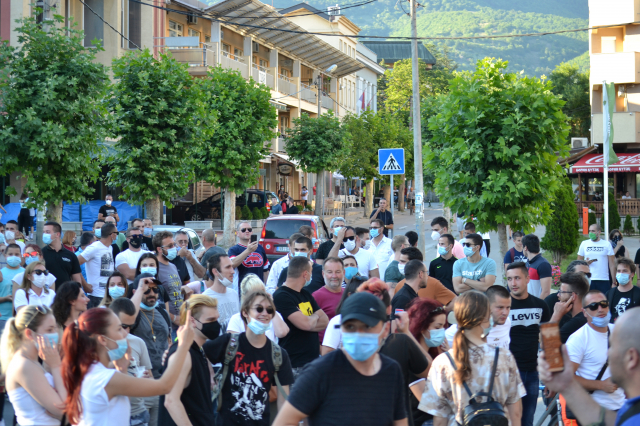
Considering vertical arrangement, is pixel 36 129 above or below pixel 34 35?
below

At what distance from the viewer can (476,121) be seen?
531 inches

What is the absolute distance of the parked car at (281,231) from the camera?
17062 mm

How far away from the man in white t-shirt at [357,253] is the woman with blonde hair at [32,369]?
5571 millimetres

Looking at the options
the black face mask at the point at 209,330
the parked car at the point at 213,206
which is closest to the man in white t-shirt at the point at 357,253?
the black face mask at the point at 209,330

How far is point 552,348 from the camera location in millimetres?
3037

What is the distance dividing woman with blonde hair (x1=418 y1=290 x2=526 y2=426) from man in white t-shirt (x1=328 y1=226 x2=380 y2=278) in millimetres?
5305

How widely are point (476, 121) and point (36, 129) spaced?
Answer: 914 centimetres

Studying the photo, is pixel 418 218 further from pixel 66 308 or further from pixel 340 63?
pixel 340 63

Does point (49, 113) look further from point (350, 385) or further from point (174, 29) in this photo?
point (174, 29)

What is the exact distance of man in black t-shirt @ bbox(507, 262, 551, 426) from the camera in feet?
21.5

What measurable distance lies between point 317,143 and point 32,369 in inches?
1375

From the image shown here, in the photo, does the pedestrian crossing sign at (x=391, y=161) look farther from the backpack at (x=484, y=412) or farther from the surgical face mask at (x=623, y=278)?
the backpack at (x=484, y=412)

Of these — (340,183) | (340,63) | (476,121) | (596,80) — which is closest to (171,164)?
(476,121)

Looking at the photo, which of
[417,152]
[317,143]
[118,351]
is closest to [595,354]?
[118,351]
